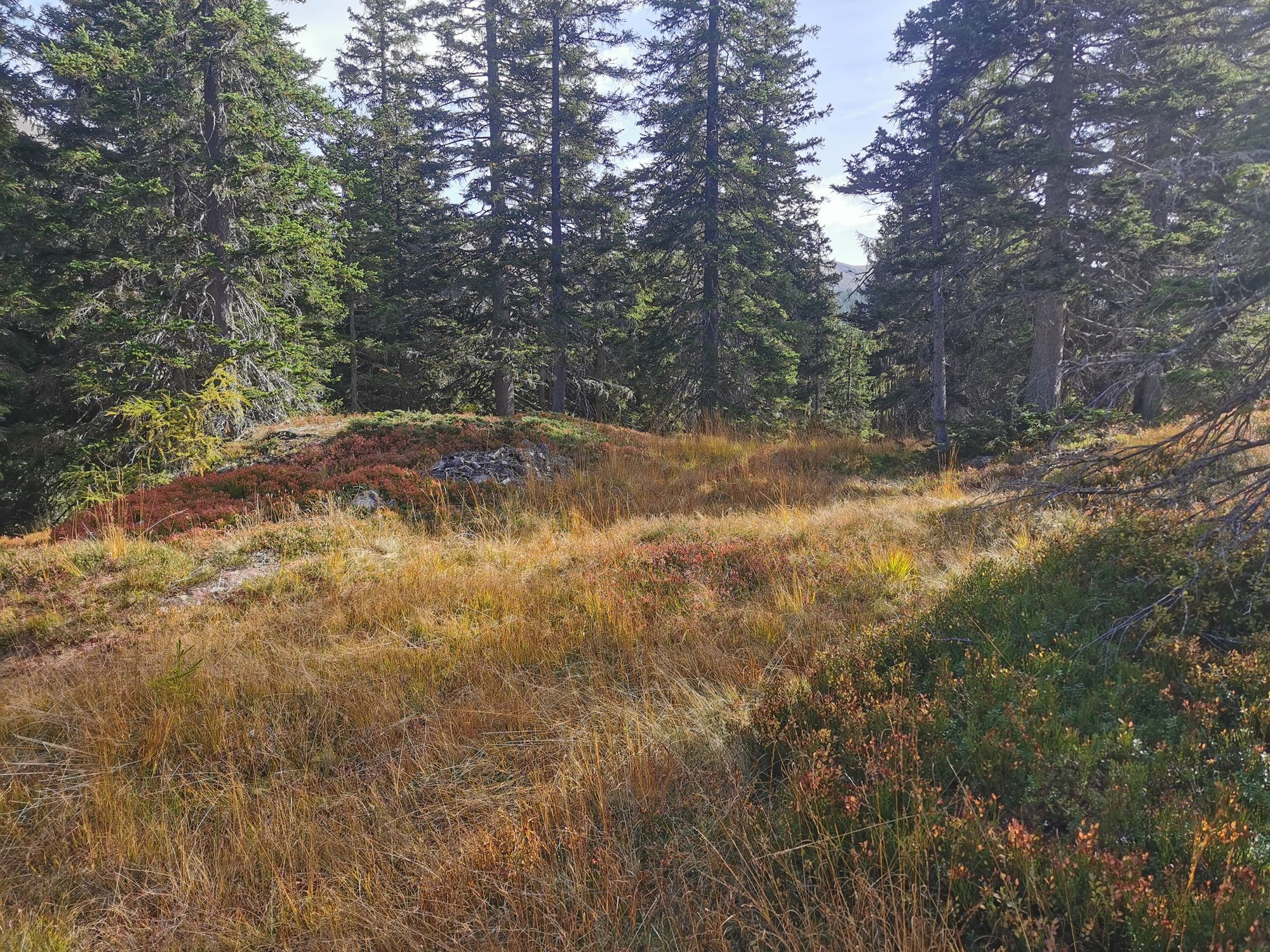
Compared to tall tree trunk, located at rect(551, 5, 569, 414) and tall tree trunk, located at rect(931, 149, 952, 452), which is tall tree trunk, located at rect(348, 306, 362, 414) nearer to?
tall tree trunk, located at rect(551, 5, 569, 414)

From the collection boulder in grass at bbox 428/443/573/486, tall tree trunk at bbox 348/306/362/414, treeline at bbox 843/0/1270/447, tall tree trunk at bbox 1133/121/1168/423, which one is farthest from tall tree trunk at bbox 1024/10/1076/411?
tall tree trunk at bbox 348/306/362/414

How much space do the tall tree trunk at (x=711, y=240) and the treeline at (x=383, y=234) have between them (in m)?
0.09

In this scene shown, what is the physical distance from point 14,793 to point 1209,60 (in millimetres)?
19186

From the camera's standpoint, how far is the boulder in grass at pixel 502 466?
9.59 m

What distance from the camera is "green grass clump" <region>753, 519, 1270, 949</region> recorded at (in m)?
1.81

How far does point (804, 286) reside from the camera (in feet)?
73.5

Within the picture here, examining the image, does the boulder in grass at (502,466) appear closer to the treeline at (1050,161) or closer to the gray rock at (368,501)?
the gray rock at (368,501)

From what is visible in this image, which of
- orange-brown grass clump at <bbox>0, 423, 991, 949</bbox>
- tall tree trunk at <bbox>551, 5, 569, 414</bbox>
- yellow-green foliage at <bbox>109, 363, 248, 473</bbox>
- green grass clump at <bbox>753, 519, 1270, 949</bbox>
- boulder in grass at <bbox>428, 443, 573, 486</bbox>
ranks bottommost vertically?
orange-brown grass clump at <bbox>0, 423, 991, 949</bbox>

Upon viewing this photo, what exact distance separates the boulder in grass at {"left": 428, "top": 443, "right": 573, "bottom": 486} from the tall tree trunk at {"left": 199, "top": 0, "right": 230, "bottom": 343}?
6.33 m

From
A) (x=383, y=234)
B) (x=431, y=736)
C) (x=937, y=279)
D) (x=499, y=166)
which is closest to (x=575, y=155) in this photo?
(x=499, y=166)

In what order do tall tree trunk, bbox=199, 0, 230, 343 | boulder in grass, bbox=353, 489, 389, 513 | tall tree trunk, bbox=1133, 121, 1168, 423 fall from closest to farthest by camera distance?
boulder in grass, bbox=353, 489, 389, 513 < tall tree trunk, bbox=1133, 121, 1168, 423 < tall tree trunk, bbox=199, 0, 230, 343

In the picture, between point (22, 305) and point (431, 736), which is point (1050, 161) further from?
point (22, 305)

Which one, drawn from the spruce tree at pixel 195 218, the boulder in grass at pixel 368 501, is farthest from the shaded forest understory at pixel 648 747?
the spruce tree at pixel 195 218

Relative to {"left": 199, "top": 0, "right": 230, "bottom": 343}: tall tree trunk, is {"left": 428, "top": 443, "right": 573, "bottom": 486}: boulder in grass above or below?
below
